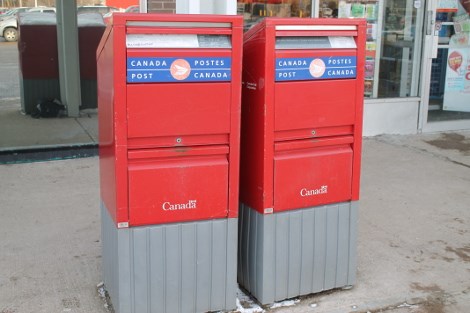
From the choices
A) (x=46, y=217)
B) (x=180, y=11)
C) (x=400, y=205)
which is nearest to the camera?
(x=180, y=11)

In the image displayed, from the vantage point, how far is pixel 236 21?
122 inches

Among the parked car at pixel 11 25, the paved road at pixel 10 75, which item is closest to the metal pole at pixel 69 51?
the parked car at pixel 11 25

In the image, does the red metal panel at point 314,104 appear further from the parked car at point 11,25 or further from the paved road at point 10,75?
the paved road at point 10,75

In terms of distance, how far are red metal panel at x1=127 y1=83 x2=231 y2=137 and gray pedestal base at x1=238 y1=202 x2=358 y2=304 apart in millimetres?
640

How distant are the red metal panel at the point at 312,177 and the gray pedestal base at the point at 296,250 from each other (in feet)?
0.20

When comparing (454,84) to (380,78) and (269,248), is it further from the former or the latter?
(269,248)

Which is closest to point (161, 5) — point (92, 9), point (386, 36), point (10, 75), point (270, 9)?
point (270, 9)

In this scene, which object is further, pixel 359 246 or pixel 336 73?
pixel 359 246

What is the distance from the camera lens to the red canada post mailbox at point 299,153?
10.7 ft

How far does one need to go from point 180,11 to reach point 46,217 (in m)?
2.03

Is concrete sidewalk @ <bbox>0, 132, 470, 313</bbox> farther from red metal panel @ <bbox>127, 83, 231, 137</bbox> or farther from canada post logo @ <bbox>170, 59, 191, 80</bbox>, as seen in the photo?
canada post logo @ <bbox>170, 59, 191, 80</bbox>

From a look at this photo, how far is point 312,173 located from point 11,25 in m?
9.32

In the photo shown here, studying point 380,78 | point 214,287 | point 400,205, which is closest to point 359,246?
point 400,205

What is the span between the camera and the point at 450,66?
8461 mm
